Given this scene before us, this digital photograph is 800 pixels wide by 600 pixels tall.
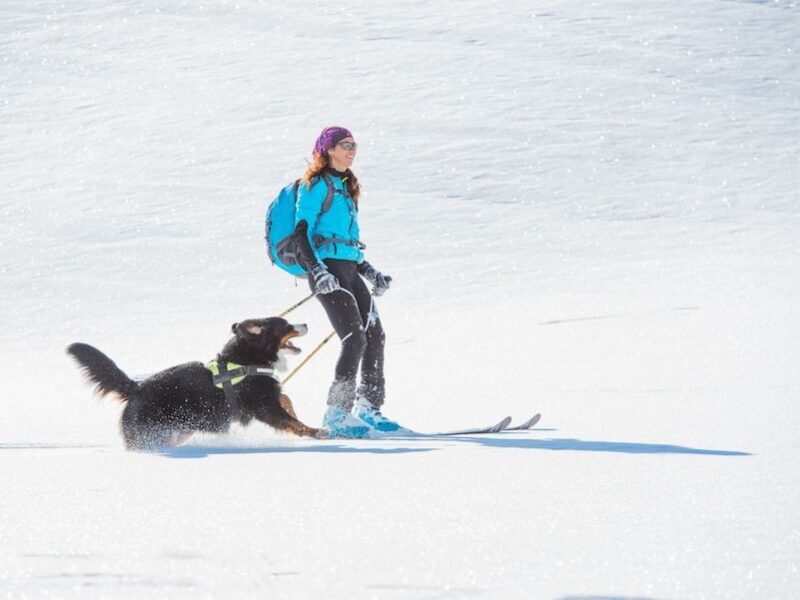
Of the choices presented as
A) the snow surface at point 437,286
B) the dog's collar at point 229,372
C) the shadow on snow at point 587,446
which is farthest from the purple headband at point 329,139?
the shadow on snow at point 587,446

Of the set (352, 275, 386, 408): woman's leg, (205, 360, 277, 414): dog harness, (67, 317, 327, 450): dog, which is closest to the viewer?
(67, 317, 327, 450): dog

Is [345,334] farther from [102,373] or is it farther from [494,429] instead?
[102,373]

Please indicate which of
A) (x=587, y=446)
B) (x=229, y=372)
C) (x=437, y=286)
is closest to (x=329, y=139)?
(x=229, y=372)

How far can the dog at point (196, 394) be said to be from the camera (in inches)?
215

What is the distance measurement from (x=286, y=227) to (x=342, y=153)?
18.2 inches

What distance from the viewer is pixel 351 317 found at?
594 centimetres

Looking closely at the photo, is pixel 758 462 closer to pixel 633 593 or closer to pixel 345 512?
pixel 345 512

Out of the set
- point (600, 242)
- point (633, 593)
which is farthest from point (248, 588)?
point (600, 242)

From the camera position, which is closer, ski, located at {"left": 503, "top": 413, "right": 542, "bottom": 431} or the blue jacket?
the blue jacket

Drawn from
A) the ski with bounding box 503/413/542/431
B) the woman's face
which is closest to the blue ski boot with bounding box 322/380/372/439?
the ski with bounding box 503/413/542/431

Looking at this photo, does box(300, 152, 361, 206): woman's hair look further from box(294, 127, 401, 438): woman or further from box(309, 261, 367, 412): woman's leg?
box(309, 261, 367, 412): woman's leg

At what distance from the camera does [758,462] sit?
14.0 ft

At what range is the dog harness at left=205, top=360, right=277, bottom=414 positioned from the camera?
562 cm

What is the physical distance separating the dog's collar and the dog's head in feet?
0.18
